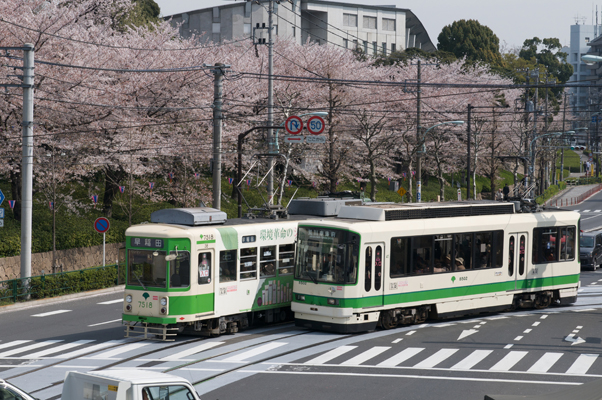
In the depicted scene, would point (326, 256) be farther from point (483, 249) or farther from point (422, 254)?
point (483, 249)

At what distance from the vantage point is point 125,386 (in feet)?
25.6

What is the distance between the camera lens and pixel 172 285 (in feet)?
56.3

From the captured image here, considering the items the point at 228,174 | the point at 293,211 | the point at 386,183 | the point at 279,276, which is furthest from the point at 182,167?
the point at 386,183

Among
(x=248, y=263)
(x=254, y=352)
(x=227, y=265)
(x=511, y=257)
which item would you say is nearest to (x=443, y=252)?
(x=511, y=257)

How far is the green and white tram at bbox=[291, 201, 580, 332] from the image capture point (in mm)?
18453

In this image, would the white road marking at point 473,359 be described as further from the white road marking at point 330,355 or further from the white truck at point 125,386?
the white truck at point 125,386

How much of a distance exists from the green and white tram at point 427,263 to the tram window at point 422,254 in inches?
1.0

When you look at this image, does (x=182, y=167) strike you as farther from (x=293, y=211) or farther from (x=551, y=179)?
(x=551, y=179)

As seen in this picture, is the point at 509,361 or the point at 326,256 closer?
the point at 509,361

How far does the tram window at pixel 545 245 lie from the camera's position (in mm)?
22828

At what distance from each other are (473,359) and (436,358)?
2.59 feet

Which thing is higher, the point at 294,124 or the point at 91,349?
the point at 294,124

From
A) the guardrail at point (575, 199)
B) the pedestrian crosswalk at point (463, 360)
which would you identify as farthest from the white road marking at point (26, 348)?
the guardrail at point (575, 199)

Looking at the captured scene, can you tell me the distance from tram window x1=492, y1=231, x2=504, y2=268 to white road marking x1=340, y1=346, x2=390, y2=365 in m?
6.05
